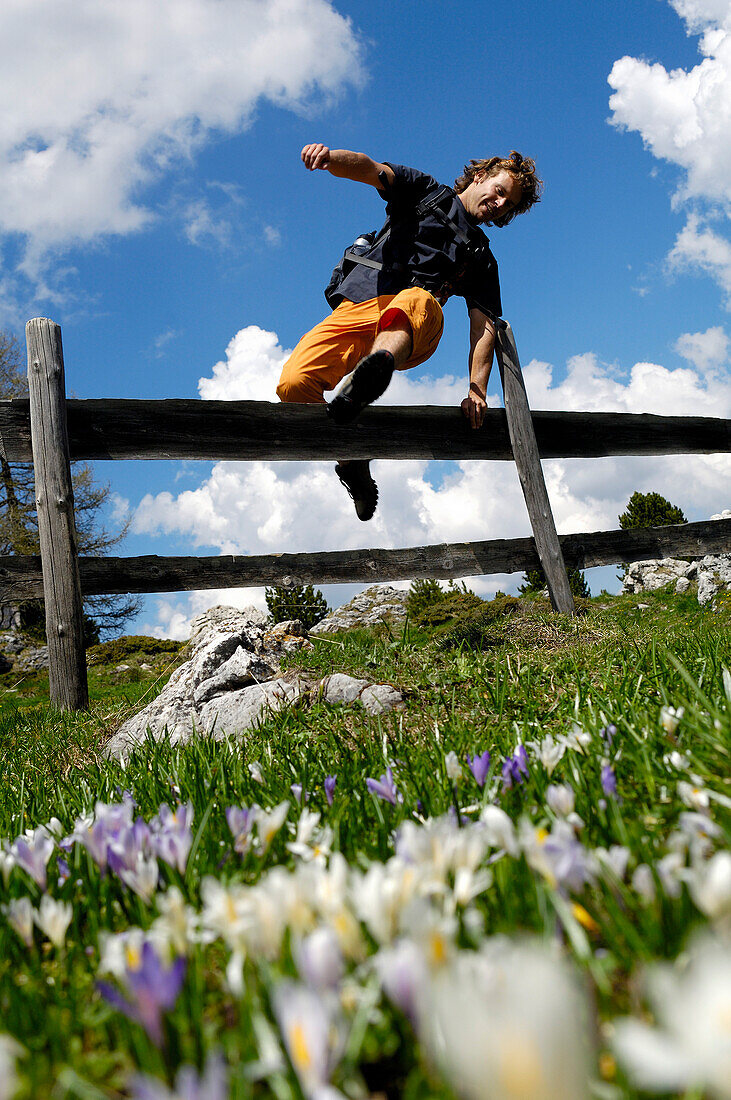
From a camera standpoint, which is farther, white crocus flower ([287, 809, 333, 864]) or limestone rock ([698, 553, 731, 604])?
limestone rock ([698, 553, 731, 604])

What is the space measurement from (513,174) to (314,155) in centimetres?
239

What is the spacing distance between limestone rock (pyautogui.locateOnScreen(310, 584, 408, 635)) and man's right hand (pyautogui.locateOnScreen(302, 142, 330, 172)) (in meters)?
7.26

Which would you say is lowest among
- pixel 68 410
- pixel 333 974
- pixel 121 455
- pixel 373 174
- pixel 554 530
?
pixel 333 974

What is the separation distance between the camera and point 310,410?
6852 millimetres

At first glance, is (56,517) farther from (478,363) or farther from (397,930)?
(397,930)

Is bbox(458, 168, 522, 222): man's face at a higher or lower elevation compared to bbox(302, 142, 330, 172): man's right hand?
higher

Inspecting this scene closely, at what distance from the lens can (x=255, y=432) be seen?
676cm

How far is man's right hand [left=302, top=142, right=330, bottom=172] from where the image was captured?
5305 mm


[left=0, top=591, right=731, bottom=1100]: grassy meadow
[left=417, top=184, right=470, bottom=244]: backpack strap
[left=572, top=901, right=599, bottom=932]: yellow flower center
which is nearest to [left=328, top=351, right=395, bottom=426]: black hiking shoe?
[left=417, top=184, right=470, bottom=244]: backpack strap

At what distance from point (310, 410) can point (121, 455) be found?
176 cm

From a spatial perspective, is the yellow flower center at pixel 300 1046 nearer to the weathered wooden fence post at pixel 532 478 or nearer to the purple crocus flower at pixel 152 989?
Answer: the purple crocus flower at pixel 152 989

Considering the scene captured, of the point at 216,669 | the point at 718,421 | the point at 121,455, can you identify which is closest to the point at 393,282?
the point at 121,455

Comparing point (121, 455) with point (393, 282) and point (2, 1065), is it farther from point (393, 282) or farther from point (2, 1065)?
point (2, 1065)

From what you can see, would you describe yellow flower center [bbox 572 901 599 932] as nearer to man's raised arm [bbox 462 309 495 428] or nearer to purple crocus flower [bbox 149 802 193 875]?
purple crocus flower [bbox 149 802 193 875]
